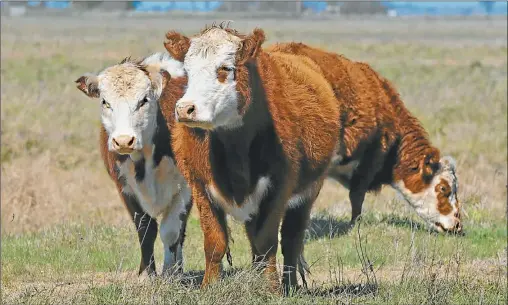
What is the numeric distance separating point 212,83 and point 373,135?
215 inches

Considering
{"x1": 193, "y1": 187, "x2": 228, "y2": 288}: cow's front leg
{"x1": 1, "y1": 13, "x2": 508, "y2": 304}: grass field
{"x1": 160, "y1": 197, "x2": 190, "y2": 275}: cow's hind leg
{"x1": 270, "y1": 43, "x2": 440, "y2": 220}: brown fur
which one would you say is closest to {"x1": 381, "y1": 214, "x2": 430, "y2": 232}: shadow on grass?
{"x1": 1, "y1": 13, "x2": 508, "y2": 304}: grass field

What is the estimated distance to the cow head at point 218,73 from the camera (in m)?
6.77

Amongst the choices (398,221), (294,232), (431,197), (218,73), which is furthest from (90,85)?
(431,197)

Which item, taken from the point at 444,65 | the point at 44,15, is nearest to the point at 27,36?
the point at 444,65

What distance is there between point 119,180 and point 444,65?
113 ft

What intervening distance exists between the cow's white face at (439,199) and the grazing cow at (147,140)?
4.41 meters

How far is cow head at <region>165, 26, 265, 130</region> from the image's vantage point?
6770 mm

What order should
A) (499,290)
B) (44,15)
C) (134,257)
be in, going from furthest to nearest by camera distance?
(44,15) → (134,257) → (499,290)

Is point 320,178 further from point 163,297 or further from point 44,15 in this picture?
point 44,15

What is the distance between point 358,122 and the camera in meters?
11.5

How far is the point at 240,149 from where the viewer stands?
727 centimetres

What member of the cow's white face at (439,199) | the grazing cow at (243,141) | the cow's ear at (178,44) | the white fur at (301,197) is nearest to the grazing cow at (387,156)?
the cow's white face at (439,199)

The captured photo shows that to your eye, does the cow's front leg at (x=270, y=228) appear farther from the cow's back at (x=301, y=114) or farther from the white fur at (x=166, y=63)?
the white fur at (x=166, y=63)

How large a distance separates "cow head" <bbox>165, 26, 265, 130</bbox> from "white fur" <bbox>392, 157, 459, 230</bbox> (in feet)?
19.1
